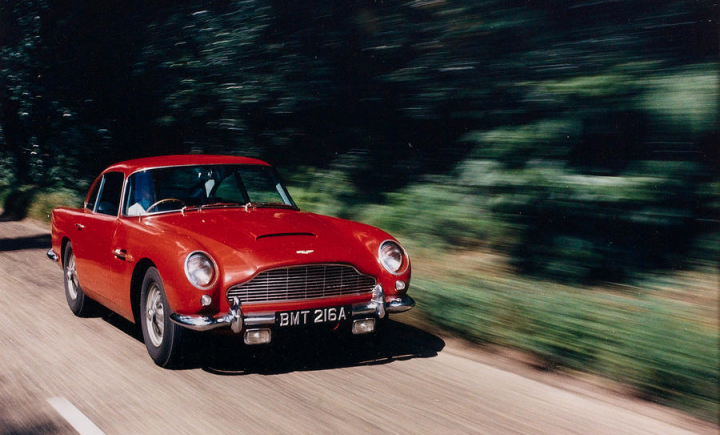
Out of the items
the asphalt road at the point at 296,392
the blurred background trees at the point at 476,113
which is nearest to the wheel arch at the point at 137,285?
the asphalt road at the point at 296,392

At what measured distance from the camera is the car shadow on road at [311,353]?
5328 mm

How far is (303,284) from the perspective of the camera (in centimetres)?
506

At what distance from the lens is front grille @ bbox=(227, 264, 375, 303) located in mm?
4898

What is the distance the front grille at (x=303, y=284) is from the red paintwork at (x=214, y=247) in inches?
1.9

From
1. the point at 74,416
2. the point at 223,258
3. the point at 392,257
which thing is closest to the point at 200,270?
the point at 223,258

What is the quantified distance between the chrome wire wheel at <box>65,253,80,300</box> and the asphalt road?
74 cm

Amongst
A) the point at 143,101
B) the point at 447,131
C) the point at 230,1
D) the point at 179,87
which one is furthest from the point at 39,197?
the point at 447,131

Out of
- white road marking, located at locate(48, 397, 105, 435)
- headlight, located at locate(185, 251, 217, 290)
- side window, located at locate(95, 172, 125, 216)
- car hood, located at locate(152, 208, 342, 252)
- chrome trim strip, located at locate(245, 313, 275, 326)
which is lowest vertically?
white road marking, located at locate(48, 397, 105, 435)

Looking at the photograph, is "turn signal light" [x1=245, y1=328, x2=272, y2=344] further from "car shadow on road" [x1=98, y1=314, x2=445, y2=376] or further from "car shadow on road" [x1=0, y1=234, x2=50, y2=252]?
"car shadow on road" [x1=0, y1=234, x2=50, y2=252]

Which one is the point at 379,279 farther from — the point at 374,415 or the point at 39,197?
the point at 39,197

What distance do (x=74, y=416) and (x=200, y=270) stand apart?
1179mm

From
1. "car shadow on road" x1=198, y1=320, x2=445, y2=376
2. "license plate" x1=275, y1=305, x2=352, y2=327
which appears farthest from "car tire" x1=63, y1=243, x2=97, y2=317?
"license plate" x1=275, y1=305, x2=352, y2=327

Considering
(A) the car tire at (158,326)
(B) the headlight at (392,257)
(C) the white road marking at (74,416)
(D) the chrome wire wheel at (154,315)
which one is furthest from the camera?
(B) the headlight at (392,257)

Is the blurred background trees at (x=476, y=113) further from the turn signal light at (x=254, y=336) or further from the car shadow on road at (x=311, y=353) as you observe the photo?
the turn signal light at (x=254, y=336)
